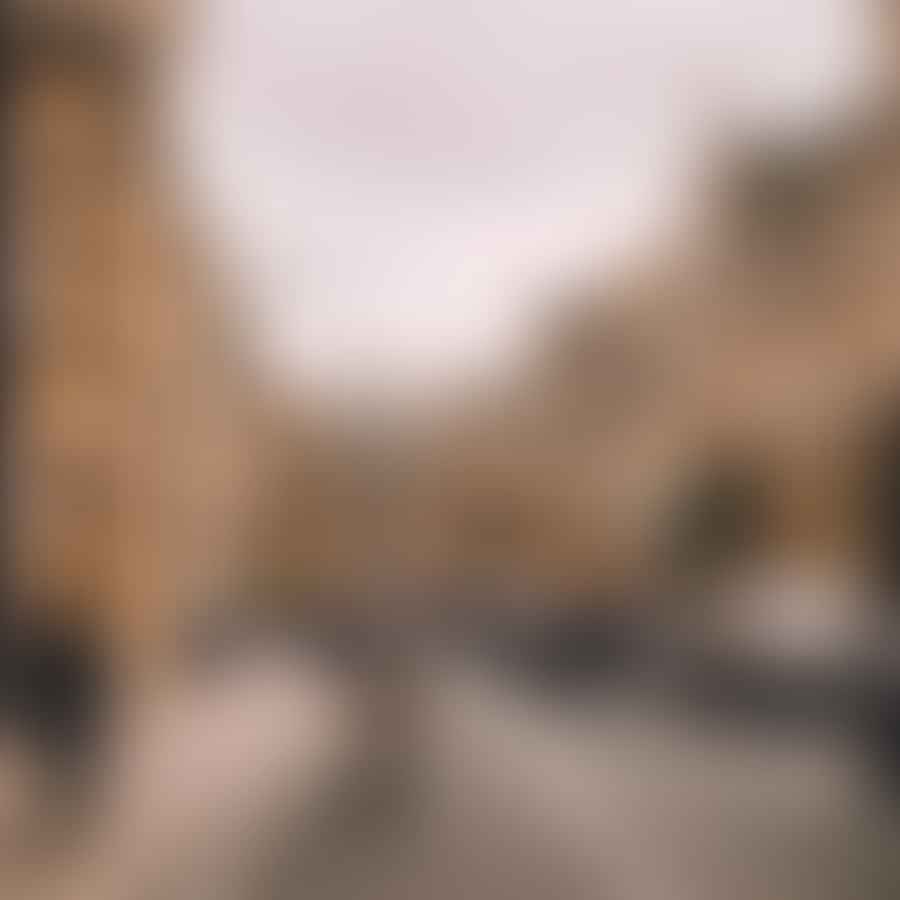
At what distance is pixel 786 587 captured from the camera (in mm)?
564

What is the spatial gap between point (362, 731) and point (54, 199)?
0.29m

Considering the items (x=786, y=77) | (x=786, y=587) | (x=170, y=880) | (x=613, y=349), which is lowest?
(x=170, y=880)

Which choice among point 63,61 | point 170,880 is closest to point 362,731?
point 170,880

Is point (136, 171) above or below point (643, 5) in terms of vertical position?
below

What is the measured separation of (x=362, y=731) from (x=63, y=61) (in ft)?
1.12

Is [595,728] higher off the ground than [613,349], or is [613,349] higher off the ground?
[613,349]

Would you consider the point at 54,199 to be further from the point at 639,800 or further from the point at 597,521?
the point at 639,800

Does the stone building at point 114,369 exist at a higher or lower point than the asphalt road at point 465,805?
higher

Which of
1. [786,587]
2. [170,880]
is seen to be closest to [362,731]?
[170,880]

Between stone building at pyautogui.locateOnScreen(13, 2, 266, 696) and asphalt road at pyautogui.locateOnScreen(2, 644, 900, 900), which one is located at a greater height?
stone building at pyautogui.locateOnScreen(13, 2, 266, 696)

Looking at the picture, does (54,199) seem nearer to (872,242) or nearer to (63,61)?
(63,61)

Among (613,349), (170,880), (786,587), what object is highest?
(613,349)

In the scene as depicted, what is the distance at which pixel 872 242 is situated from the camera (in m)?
0.56

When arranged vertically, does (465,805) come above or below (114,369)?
below
